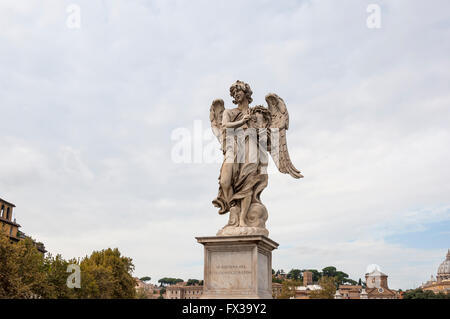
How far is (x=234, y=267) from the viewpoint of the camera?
39.3 feet

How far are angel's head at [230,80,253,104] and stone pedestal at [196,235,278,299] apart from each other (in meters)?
4.07

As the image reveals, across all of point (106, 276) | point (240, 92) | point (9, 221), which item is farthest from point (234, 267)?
point (9, 221)

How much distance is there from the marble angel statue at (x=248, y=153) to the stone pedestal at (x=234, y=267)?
0.50 m

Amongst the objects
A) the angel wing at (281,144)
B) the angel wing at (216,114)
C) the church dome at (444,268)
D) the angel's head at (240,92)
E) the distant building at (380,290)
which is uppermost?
the church dome at (444,268)

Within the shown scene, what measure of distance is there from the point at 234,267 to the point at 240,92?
4884 millimetres

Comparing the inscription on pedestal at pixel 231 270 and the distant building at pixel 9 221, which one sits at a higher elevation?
the distant building at pixel 9 221

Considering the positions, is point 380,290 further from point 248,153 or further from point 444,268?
point 248,153

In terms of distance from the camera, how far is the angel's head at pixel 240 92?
45.0 ft

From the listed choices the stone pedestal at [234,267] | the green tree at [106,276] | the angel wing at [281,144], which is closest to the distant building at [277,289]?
the green tree at [106,276]

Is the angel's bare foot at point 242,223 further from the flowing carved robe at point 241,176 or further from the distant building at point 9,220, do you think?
the distant building at point 9,220
